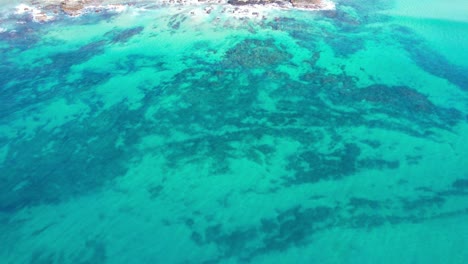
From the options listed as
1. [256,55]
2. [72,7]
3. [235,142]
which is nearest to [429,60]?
[256,55]

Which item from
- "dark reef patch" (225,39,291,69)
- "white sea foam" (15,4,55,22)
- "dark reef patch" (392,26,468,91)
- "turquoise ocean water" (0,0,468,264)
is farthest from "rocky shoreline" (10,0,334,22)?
"dark reef patch" (225,39,291,69)

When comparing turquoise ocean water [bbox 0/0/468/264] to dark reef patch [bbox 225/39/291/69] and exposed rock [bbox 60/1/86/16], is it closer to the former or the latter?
dark reef patch [bbox 225/39/291/69]

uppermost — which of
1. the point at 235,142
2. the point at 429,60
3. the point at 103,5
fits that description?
the point at 103,5

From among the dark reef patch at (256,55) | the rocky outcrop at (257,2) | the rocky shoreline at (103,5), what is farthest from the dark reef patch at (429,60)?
the rocky outcrop at (257,2)

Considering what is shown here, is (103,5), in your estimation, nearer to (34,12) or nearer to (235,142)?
(34,12)

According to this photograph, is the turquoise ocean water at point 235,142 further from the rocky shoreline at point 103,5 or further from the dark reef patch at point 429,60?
the rocky shoreline at point 103,5

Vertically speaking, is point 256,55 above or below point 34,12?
below

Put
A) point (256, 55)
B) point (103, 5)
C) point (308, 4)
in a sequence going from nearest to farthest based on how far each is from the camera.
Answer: point (256, 55)
point (308, 4)
point (103, 5)

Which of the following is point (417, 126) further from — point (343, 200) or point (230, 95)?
point (230, 95)
